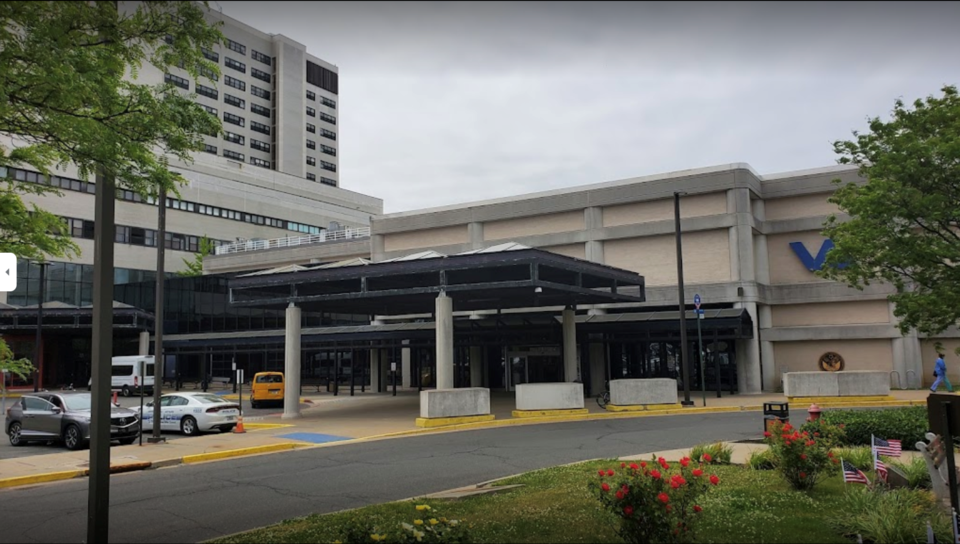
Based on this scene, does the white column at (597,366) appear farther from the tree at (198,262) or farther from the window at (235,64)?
the window at (235,64)

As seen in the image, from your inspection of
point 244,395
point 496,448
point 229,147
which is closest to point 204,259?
point 244,395

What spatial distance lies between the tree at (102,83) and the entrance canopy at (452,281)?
16189mm

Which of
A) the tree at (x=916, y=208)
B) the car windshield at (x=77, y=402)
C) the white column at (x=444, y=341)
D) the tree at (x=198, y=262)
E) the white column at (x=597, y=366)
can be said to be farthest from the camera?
the tree at (x=198, y=262)

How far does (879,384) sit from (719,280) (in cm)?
1024

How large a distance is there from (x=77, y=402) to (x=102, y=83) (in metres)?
15.0

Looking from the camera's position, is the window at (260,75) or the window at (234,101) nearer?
the window at (234,101)

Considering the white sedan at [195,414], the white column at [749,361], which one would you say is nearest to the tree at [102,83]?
the white sedan at [195,414]

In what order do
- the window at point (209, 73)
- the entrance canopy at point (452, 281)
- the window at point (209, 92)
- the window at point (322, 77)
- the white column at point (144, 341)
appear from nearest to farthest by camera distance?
the window at point (209, 73), the entrance canopy at point (452, 281), the white column at point (144, 341), the window at point (209, 92), the window at point (322, 77)

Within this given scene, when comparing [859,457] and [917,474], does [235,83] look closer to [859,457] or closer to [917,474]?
[859,457]

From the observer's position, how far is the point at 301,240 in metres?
59.8

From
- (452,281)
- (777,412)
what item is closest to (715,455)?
(777,412)

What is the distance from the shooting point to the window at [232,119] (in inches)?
3760

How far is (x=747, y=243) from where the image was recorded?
3600 centimetres

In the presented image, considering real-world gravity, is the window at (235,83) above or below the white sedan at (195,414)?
above
